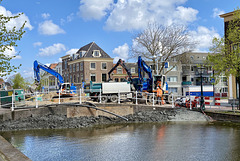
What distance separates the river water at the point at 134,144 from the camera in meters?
9.30

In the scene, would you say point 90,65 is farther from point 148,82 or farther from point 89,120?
point 89,120

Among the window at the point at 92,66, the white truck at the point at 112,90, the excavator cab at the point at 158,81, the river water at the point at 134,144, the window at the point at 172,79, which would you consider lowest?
the river water at the point at 134,144

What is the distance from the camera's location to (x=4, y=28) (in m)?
11.8

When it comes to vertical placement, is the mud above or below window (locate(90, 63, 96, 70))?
below

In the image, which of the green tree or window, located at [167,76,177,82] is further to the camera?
the green tree

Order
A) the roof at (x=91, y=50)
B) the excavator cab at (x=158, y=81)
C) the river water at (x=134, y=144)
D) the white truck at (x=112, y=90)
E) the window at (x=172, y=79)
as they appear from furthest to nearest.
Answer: the window at (x=172, y=79) < the roof at (x=91, y=50) < the excavator cab at (x=158, y=81) < the white truck at (x=112, y=90) < the river water at (x=134, y=144)

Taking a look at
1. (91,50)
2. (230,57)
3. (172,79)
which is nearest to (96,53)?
(91,50)

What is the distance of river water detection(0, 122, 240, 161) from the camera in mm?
9305

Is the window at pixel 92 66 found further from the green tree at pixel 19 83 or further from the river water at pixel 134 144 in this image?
the river water at pixel 134 144

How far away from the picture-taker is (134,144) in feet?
37.4

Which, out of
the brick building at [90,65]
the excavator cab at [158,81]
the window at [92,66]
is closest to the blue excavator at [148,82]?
the excavator cab at [158,81]

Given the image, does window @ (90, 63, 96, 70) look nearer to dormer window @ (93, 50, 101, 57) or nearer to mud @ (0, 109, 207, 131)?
dormer window @ (93, 50, 101, 57)

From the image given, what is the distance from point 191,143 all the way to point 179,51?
2529 cm

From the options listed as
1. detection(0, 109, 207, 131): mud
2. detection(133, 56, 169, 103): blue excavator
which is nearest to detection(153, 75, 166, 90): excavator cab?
detection(133, 56, 169, 103): blue excavator
